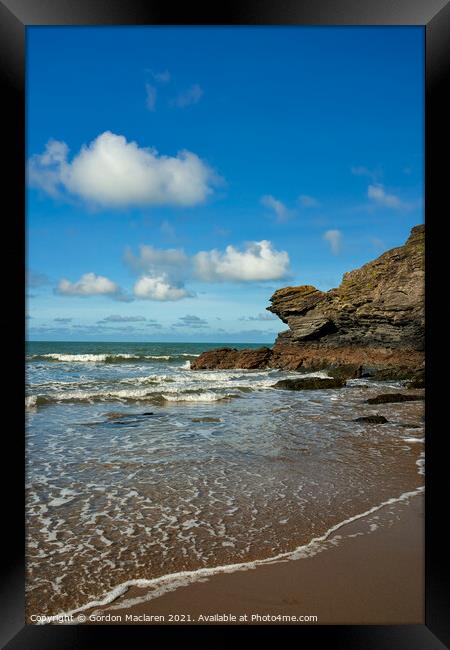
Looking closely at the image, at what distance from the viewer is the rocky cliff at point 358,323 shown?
20.4 meters

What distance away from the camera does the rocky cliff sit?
20438mm

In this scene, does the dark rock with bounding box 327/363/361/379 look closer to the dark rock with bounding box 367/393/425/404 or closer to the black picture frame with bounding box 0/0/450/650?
the dark rock with bounding box 367/393/425/404

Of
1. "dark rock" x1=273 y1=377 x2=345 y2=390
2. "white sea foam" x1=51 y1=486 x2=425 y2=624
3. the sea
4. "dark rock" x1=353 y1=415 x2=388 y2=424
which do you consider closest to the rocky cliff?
"dark rock" x1=273 y1=377 x2=345 y2=390

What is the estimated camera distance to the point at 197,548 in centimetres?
310

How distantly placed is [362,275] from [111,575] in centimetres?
2337

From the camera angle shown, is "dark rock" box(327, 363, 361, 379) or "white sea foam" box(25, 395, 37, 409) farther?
"dark rock" box(327, 363, 361, 379)

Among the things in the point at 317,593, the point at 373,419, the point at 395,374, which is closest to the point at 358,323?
the point at 395,374

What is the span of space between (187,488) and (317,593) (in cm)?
232

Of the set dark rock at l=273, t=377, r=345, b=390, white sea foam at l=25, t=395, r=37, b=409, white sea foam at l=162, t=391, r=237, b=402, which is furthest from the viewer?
dark rock at l=273, t=377, r=345, b=390

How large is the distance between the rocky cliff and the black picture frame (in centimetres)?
1763

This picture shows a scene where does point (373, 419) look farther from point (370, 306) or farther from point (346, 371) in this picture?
point (370, 306)
